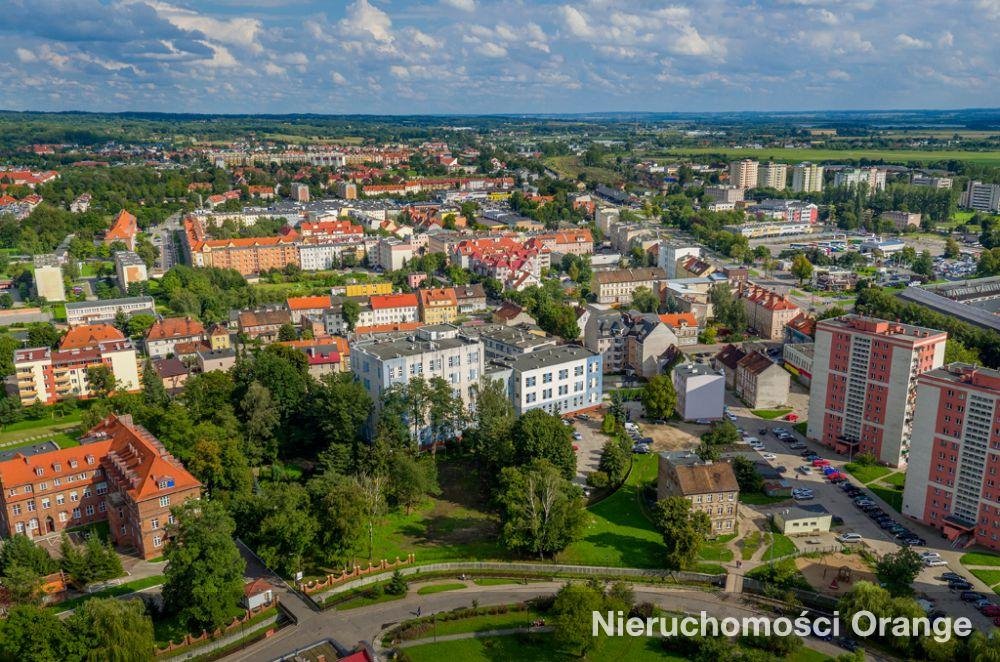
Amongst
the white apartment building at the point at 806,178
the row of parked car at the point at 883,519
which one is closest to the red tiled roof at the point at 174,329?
the row of parked car at the point at 883,519

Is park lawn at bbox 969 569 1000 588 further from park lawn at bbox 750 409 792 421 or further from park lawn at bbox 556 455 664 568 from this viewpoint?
park lawn at bbox 750 409 792 421

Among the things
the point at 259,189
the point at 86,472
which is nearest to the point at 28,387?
the point at 86,472

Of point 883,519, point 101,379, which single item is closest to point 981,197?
point 883,519

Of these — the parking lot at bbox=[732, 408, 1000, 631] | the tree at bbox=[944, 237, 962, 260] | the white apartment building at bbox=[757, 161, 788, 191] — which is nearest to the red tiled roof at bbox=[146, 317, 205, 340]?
the parking lot at bbox=[732, 408, 1000, 631]

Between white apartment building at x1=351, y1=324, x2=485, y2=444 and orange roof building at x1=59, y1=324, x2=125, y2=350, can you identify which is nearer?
white apartment building at x1=351, y1=324, x2=485, y2=444

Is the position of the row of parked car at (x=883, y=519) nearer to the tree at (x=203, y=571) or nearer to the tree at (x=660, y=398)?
the tree at (x=660, y=398)

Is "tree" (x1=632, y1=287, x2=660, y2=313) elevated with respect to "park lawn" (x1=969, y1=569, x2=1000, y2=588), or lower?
elevated
